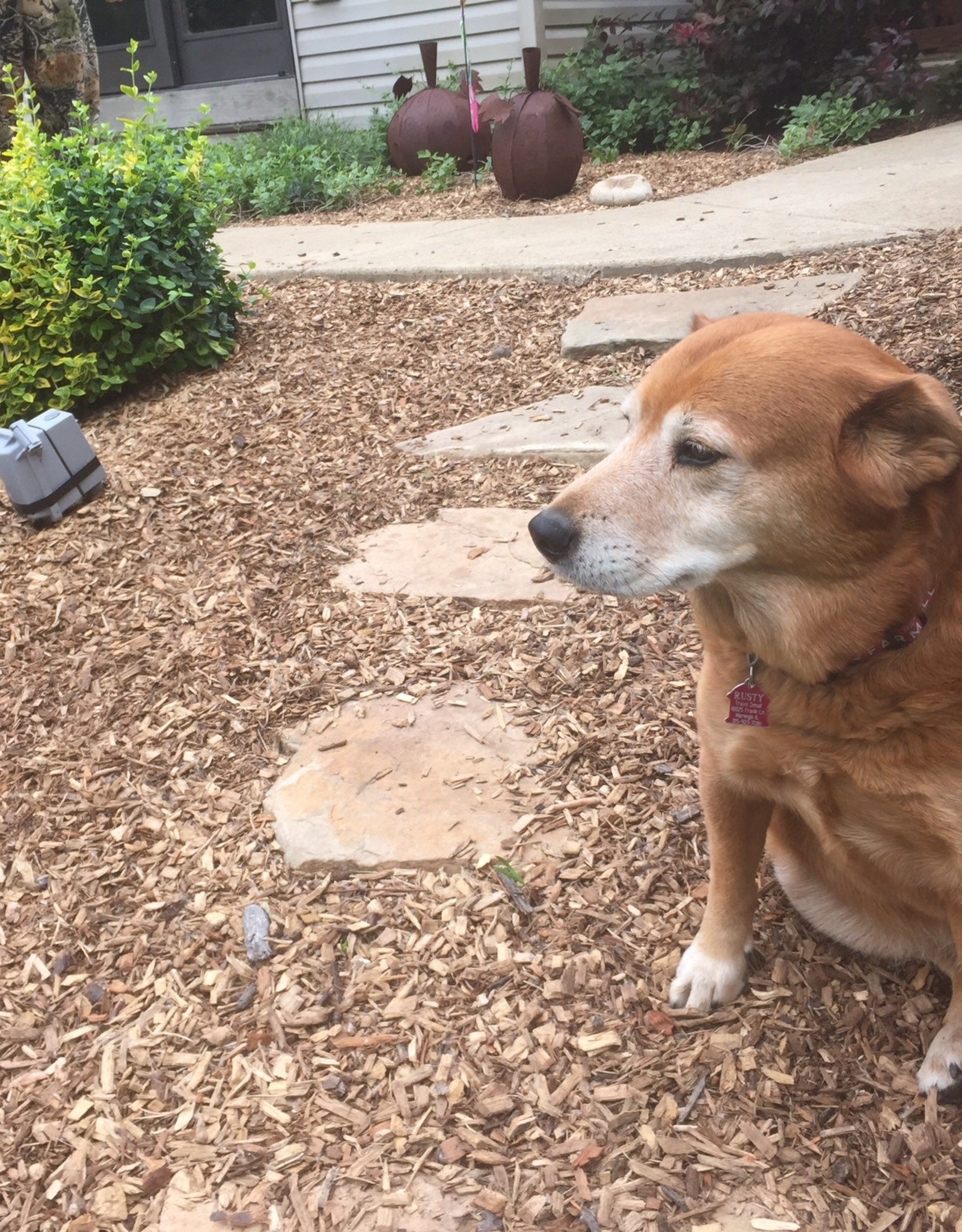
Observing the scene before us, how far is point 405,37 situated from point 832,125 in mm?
4825

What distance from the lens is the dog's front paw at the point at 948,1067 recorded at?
6.47 feet

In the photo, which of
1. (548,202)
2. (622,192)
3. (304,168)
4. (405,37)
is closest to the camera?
(622,192)

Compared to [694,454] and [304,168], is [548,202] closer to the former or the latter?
[304,168]

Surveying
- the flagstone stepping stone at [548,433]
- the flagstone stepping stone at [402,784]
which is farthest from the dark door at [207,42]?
the flagstone stepping stone at [402,784]

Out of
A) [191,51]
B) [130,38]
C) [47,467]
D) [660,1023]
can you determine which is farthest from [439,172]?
A: [660,1023]

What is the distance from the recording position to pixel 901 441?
1.71 metres

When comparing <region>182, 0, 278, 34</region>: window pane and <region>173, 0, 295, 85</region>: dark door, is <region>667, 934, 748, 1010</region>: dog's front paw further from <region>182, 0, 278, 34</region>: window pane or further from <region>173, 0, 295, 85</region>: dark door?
<region>182, 0, 278, 34</region>: window pane

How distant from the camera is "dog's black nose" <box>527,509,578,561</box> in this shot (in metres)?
2.01

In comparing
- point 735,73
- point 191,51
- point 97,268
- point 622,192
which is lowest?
point 622,192

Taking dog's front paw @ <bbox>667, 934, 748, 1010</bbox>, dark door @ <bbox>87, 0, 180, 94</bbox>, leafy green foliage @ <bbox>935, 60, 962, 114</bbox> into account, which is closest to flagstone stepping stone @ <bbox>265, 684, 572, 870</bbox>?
dog's front paw @ <bbox>667, 934, 748, 1010</bbox>

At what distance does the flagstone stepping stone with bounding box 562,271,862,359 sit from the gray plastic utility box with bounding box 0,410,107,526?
2.25 meters

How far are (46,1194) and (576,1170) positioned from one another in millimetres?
1011

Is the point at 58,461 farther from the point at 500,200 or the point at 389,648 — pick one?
the point at 500,200

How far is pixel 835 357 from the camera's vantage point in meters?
1.80
